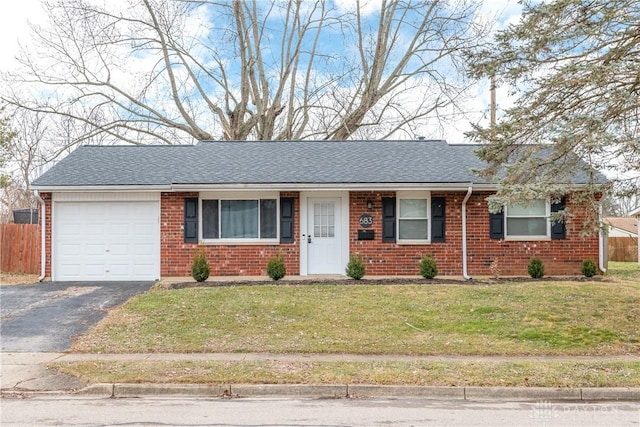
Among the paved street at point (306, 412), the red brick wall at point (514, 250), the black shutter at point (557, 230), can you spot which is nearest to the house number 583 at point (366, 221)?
the red brick wall at point (514, 250)

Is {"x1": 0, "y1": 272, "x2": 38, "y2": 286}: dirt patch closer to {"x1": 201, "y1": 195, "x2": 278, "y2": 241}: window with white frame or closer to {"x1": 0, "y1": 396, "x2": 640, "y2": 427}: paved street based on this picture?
{"x1": 201, "y1": 195, "x2": 278, "y2": 241}: window with white frame

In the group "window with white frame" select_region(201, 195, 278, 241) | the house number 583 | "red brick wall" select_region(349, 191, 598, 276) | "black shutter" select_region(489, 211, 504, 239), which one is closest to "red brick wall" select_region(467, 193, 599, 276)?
"red brick wall" select_region(349, 191, 598, 276)

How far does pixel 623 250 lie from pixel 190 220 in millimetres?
25779

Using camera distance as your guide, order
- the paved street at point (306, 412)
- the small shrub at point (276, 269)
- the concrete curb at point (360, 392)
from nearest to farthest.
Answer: the paved street at point (306, 412), the concrete curb at point (360, 392), the small shrub at point (276, 269)

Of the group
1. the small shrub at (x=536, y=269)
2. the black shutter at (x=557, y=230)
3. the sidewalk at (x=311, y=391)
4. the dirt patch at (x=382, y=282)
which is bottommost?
the sidewalk at (x=311, y=391)

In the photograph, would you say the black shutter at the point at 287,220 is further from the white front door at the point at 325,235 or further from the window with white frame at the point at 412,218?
the window with white frame at the point at 412,218

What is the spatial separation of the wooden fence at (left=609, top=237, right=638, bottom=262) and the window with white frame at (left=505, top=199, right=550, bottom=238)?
1795 centimetres

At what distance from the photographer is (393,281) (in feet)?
44.9

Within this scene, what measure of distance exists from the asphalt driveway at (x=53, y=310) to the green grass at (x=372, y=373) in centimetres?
182

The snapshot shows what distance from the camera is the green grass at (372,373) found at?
6.32 meters

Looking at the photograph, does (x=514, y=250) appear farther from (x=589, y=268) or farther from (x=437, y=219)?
(x=437, y=219)

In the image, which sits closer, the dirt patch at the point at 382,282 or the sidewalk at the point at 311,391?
the sidewalk at the point at 311,391

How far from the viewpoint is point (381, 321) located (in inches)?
377

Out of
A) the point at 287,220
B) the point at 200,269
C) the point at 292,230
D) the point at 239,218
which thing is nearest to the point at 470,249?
the point at 292,230
